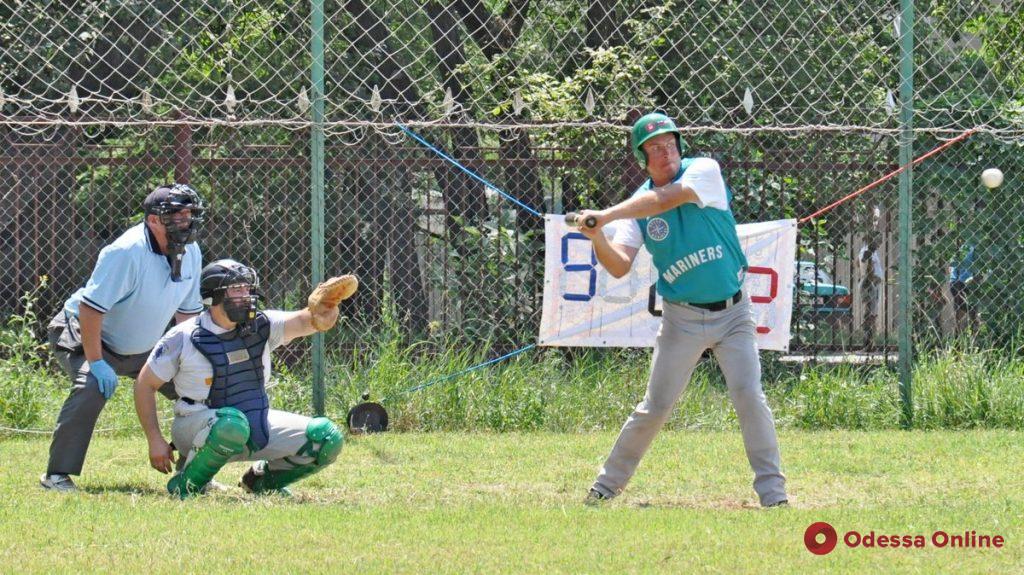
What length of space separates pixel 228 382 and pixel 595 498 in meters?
1.79

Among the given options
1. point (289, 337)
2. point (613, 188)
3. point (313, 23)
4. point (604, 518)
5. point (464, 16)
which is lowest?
point (604, 518)

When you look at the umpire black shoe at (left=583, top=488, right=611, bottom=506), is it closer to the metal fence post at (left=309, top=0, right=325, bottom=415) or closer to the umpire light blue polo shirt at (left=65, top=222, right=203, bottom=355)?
the umpire light blue polo shirt at (left=65, top=222, right=203, bottom=355)

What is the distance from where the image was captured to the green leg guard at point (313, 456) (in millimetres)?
6473

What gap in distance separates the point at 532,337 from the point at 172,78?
14.8ft

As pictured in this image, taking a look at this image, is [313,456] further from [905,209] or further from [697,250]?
[905,209]

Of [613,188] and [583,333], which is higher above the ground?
[613,188]

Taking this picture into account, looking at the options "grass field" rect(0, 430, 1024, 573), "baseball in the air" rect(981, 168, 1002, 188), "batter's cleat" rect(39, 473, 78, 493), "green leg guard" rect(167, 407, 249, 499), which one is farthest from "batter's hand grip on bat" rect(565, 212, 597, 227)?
"baseball in the air" rect(981, 168, 1002, 188)

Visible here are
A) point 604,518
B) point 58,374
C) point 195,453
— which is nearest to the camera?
point 604,518

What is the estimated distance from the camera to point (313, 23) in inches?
348

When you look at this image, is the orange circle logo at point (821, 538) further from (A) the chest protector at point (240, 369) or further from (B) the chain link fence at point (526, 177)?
(B) the chain link fence at point (526, 177)

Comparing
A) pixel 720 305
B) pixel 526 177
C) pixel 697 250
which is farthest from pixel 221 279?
pixel 526 177

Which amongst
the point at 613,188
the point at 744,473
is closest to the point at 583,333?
the point at 613,188

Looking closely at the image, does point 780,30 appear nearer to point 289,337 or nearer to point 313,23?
point 313,23

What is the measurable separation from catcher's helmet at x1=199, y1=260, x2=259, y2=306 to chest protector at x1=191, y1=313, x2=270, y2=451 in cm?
16
